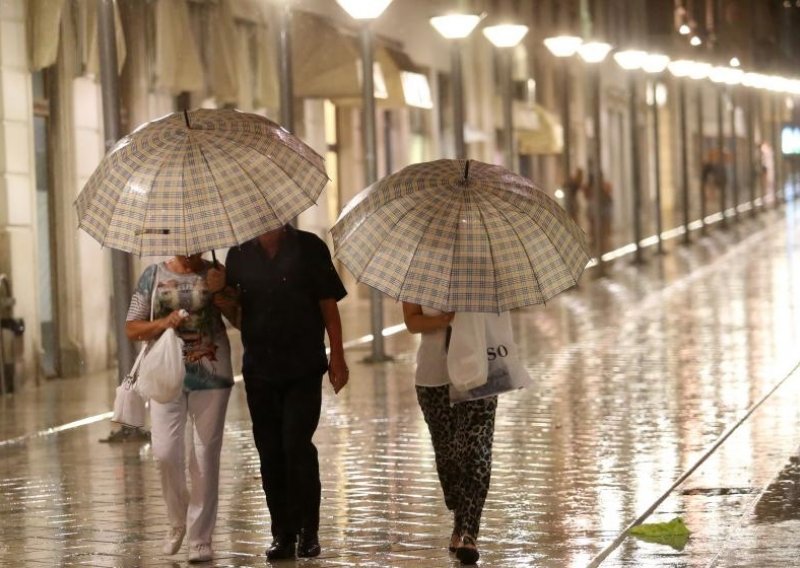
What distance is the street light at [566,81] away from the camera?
102 ft

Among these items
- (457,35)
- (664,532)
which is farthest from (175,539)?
(457,35)

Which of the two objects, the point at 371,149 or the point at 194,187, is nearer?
the point at 194,187

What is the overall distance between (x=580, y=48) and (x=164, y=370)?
993 inches

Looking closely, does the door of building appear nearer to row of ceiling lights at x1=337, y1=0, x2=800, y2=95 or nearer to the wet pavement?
the wet pavement

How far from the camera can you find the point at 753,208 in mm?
63375

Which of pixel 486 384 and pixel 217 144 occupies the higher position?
pixel 217 144

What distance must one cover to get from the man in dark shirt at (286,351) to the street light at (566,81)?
18816mm

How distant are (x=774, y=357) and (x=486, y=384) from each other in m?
10.7

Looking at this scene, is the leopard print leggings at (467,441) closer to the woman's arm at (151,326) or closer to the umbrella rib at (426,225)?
the umbrella rib at (426,225)

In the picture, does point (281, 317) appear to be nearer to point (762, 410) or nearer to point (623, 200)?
point (762, 410)

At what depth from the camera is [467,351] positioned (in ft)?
30.4

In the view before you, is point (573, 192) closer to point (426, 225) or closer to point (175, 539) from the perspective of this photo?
point (175, 539)

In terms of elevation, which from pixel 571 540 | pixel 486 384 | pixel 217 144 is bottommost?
pixel 571 540

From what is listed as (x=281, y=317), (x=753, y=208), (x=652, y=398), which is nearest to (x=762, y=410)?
(x=652, y=398)
